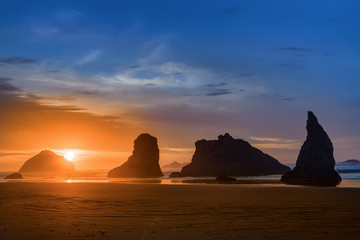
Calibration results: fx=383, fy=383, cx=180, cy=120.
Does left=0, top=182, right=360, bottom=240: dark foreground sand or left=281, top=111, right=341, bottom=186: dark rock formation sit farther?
left=281, top=111, right=341, bottom=186: dark rock formation

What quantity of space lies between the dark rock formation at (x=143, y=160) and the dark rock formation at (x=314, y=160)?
10920cm

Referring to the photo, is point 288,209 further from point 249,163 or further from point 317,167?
point 249,163

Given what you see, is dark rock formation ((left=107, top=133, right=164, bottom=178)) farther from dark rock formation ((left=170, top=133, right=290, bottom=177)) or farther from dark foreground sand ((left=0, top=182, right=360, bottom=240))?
dark foreground sand ((left=0, top=182, right=360, bottom=240))

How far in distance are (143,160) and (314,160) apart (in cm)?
12235

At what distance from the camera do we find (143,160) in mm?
188000

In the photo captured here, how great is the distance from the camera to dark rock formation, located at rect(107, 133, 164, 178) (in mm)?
180750

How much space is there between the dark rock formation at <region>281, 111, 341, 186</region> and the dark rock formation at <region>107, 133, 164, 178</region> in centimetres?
10920

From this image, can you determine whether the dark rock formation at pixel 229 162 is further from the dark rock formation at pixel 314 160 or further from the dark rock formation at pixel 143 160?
the dark rock formation at pixel 314 160

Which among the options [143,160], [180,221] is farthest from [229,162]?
[180,221]

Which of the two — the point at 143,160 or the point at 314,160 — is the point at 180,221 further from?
the point at 143,160

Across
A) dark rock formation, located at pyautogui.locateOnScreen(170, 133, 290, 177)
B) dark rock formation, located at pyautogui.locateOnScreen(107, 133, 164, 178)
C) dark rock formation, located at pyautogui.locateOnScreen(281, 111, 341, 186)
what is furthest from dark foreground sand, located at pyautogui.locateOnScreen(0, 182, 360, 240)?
dark rock formation, located at pyautogui.locateOnScreen(107, 133, 164, 178)

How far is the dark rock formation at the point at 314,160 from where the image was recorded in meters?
70.3

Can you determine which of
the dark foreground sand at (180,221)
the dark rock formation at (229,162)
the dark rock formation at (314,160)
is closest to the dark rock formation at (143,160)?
the dark rock formation at (229,162)

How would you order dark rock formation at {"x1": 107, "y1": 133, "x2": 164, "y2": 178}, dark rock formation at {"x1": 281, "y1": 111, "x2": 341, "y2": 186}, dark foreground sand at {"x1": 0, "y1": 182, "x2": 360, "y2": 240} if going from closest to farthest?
dark foreground sand at {"x1": 0, "y1": 182, "x2": 360, "y2": 240}, dark rock formation at {"x1": 281, "y1": 111, "x2": 341, "y2": 186}, dark rock formation at {"x1": 107, "y1": 133, "x2": 164, "y2": 178}
